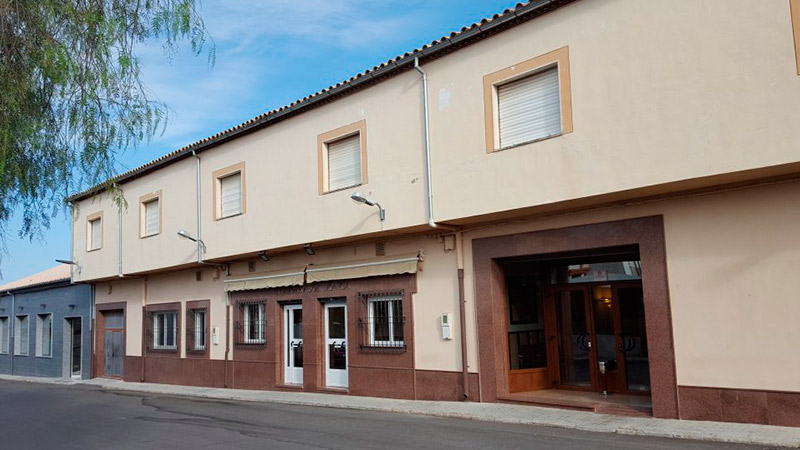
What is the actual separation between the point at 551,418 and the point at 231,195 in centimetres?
1043

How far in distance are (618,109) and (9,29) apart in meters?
7.79

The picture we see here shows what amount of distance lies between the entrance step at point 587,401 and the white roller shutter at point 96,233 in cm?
1690

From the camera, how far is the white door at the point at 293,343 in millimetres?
16859

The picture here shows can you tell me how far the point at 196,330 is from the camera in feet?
65.6

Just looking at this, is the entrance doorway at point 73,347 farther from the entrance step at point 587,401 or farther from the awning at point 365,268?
the entrance step at point 587,401

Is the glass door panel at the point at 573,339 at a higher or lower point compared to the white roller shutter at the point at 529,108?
lower

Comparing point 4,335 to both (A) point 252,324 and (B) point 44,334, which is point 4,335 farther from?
(A) point 252,324

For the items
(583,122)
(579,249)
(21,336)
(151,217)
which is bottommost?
(21,336)

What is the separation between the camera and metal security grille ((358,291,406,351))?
1420 centimetres

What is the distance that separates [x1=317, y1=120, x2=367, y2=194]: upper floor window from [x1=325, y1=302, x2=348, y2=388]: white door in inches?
114

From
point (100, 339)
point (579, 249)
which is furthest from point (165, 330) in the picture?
point (579, 249)

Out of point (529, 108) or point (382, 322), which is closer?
point (529, 108)

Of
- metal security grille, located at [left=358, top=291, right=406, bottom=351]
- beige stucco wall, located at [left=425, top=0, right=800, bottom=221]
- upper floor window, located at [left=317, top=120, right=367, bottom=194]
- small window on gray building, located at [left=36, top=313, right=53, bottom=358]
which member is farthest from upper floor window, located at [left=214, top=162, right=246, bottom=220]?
small window on gray building, located at [left=36, top=313, right=53, bottom=358]

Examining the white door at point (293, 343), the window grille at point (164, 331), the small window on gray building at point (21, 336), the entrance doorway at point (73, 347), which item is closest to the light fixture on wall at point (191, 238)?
the white door at point (293, 343)
